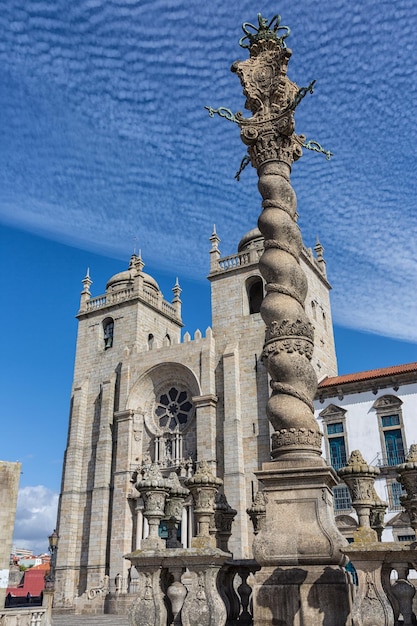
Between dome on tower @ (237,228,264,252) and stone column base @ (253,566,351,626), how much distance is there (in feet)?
83.5

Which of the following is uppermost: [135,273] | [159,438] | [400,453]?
[135,273]

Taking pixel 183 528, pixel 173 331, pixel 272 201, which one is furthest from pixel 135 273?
pixel 272 201

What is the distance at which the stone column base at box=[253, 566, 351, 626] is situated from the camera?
678cm

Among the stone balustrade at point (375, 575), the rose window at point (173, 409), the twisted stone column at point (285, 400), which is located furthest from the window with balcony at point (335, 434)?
the stone balustrade at point (375, 575)

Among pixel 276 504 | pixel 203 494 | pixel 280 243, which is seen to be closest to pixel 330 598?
pixel 276 504

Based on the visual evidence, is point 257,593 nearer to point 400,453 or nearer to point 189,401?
point 400,453

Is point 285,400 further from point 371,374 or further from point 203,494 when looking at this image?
point 371,374

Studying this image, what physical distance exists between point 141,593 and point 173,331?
3005 cm

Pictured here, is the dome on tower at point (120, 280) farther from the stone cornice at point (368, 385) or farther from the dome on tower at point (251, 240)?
the stone cornice at point (368, 385)

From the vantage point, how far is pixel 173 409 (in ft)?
102

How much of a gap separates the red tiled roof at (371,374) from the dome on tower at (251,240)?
9.03m

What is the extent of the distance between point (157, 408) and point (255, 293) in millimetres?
8608

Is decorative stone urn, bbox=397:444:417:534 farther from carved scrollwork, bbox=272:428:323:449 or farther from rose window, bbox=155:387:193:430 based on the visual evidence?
rose window, bbox=155:387:193:430

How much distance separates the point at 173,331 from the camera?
124ft
